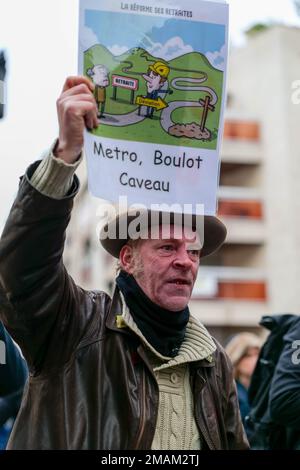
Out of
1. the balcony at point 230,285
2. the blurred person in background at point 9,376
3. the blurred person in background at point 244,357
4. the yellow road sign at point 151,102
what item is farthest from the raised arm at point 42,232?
the balcony at point 230,285

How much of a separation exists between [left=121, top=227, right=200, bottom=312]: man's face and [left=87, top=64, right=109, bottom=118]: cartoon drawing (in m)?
0.63

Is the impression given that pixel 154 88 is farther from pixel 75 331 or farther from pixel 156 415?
pixel 156 415

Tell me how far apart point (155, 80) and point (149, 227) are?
652 mm

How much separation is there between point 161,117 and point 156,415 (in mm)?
1106

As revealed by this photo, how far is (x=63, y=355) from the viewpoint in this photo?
308 centimetres

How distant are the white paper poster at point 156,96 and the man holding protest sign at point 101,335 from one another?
189mm

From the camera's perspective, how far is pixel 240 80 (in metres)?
36.1

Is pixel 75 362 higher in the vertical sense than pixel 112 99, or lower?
lower

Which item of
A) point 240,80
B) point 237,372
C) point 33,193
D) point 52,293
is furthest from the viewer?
point 240,80

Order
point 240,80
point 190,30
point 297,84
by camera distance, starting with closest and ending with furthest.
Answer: point 190,30 < point 297,84 < point 240,80

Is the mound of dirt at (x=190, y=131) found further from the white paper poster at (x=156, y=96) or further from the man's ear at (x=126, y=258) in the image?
the man's ear at (x=126, y=258)

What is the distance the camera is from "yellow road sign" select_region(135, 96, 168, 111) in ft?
10.1

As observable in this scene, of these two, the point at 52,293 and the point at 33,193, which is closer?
the point at 33,193

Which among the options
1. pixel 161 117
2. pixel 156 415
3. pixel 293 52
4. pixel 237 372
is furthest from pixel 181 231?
pixel 293 52
